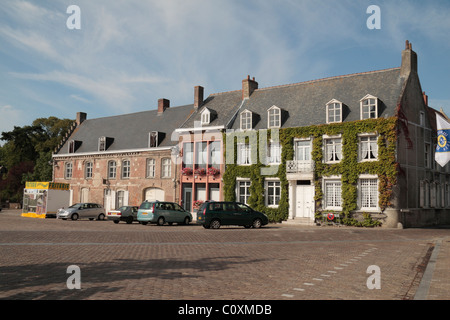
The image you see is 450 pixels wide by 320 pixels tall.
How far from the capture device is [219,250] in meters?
13.8

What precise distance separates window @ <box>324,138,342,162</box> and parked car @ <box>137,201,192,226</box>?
1086 centimetres

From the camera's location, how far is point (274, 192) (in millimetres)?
31016

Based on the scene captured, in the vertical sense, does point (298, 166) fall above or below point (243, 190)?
above

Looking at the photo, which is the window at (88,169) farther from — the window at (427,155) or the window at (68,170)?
the window at (427,155)

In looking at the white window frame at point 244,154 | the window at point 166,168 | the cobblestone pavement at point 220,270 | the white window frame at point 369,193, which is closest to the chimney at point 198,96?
the window at point 166,168

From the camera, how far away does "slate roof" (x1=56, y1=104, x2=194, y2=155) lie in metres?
40.3

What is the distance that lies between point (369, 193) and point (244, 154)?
1004cm

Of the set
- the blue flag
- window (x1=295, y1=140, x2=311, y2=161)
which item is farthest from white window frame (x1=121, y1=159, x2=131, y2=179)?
the blue flag

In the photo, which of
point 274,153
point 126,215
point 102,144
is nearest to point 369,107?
point 274,153

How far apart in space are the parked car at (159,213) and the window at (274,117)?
9.72 meters

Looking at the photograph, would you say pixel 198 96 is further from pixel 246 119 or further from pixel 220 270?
pixel 220 270
